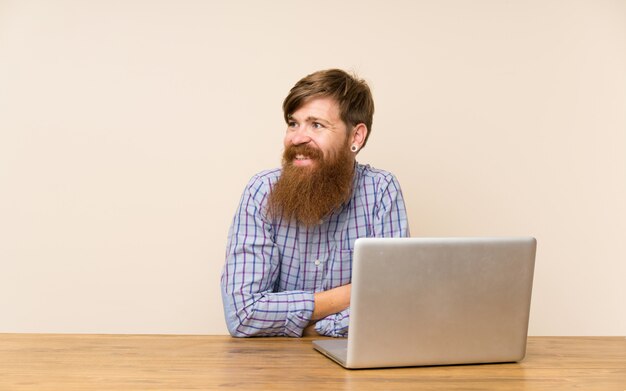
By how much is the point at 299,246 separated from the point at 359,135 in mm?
486

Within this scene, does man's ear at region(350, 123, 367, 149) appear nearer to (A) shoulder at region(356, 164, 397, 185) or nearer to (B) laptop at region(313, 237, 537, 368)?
(A) shoulder at region(356, 164, 397, 185)

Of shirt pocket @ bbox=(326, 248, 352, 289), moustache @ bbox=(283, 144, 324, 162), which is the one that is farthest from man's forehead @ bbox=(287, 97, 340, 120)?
shirt pocket @ bbox=(326, 248, 352, 289)

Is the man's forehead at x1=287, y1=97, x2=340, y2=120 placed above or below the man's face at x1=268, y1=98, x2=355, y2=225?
above

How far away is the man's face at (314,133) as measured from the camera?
9.79 ft

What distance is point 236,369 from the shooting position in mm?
1980

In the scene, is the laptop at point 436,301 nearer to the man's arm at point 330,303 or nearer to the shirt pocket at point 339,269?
the man's arm at point 330,303

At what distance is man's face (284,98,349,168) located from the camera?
298cm

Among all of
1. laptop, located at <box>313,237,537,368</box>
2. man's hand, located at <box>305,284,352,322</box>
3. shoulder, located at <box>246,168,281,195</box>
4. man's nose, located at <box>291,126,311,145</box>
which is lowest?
man's hand, located at <box>305,284,352,322</box>

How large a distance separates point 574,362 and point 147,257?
95.6 inches

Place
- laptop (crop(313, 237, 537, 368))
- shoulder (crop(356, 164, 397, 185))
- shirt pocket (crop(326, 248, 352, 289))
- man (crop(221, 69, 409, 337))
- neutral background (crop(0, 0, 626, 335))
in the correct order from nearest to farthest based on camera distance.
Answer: laptop (crop(313, 237, 537, 368)) < man (crop(221, 69, 409, 337)) < shirt pocket (crop(326, 248, 352, 289)) < shoulder (crop(356, 164, 397, 185)) < neutral background (crop(0, 0, 626, 335))

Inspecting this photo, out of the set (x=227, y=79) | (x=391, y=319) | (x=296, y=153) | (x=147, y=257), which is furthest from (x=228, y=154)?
(x=391, y=319)

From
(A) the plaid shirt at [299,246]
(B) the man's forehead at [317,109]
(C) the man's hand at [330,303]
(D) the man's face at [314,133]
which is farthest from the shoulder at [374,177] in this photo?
(C) the man's hand at [330,303]

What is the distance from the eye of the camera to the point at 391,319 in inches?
77.9

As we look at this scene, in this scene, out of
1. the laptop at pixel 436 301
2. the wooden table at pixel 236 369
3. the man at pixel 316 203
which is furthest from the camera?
the man at pixel 316 203
